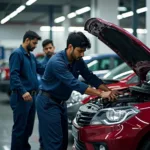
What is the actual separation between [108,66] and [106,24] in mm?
7268

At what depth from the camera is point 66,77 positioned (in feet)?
15.3

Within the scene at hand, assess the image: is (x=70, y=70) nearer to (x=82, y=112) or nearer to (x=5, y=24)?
(x=82, y=112)

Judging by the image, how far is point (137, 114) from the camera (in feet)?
14.3

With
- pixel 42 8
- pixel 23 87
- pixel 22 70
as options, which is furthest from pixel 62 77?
pixel 42 8

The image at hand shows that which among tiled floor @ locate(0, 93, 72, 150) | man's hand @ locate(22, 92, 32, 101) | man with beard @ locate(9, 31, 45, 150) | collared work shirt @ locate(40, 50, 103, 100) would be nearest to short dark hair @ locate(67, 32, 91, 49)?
collared work shirt @ locate(40, 50, 103, 100)

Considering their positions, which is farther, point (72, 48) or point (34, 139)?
point (34, 139)

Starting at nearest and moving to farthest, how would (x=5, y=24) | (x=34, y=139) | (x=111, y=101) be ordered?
(x=111, y=101), (x=34, y=139), (x=5, y=24)

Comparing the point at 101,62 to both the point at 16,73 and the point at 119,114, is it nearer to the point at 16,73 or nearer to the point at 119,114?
the point at 16,73

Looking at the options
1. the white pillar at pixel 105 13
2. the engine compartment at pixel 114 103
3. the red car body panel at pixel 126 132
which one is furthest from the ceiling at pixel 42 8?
the red car body panel at pixel 126 132

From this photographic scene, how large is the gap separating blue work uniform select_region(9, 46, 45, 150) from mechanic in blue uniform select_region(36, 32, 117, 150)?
3.36 feet

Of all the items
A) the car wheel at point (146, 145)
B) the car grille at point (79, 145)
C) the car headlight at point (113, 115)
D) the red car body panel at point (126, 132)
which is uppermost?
the car headlight at point (113, 115)

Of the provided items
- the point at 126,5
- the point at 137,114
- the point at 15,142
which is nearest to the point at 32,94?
the point at 15,142

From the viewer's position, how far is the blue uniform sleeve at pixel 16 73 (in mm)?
5820

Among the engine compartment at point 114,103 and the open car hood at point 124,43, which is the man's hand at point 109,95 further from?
the open car hood at point 124,43
